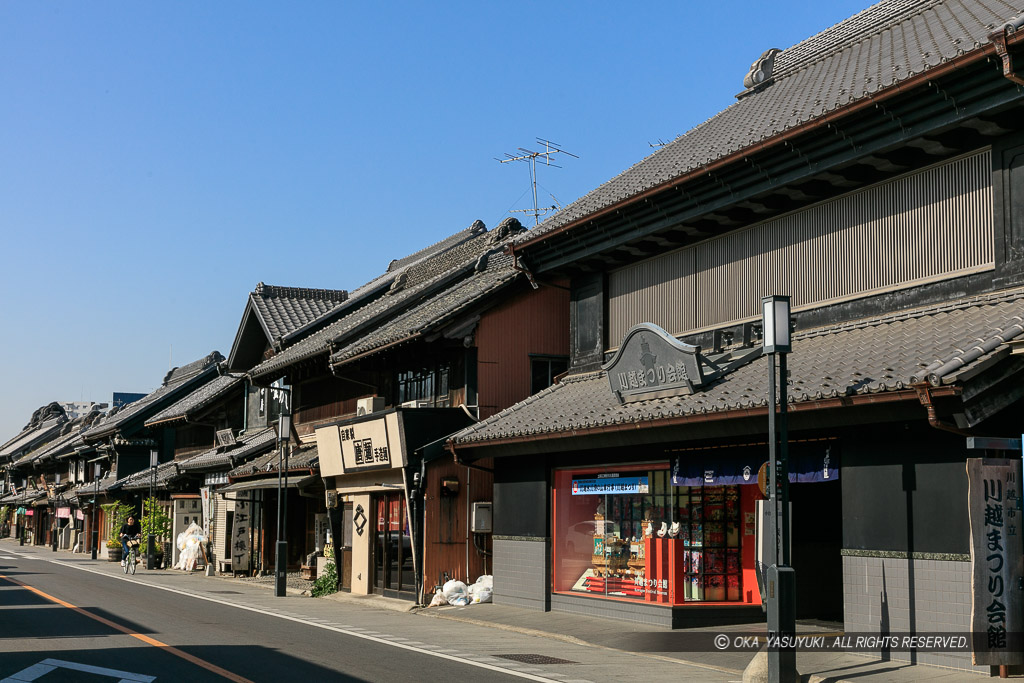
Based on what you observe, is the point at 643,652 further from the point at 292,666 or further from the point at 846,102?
the point at 846,102

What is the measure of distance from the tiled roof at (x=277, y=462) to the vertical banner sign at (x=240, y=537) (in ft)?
4.53

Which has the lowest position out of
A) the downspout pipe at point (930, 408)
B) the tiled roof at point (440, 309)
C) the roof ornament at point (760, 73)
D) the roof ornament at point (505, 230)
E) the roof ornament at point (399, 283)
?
the downspout pipe at point (930, 408)

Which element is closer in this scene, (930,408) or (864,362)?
(930,408)

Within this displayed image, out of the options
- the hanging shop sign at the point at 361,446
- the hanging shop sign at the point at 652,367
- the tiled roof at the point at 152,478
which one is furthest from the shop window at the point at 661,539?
the tiled roof at the point at 152,478

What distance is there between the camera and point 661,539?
1830 centimetres

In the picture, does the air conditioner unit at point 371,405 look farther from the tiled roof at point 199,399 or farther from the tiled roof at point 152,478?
the tiled roof at point 152,478

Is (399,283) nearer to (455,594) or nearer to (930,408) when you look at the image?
(455,594)

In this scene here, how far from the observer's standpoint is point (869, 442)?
45.2 feet

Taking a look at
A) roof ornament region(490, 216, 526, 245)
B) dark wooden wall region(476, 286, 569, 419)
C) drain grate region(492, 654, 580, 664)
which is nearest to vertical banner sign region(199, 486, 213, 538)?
roof ornament region(490, 216, 526, 245)

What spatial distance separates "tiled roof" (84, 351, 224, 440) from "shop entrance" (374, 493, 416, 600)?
28.4 m

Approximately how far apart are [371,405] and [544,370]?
435cm

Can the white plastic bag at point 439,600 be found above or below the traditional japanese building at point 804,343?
below

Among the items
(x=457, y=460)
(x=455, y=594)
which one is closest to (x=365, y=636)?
(x=455, y=594)

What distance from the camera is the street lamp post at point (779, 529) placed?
11.7 meters
